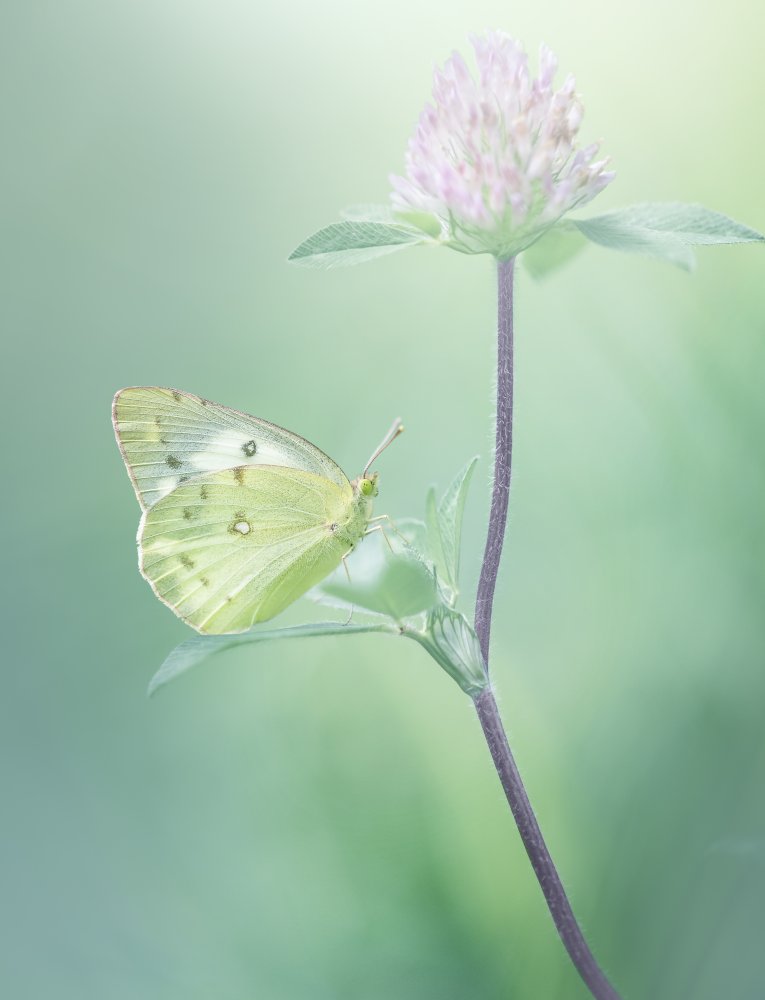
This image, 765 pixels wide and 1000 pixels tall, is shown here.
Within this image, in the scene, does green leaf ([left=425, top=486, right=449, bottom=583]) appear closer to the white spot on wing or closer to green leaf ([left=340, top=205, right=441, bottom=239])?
green leaf ([left=340, top=205, right=441, bottom=239])

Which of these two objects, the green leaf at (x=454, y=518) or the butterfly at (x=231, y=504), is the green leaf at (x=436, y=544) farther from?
the butterfly at (x=231, y=504)

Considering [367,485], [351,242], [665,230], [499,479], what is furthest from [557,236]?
[367,485]

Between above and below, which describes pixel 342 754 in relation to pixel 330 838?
above

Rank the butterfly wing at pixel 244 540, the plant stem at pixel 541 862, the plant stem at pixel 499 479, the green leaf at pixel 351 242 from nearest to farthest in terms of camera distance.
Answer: the plant stem at pixel 541 862 → the plant stem at pixel 499 479 → the green leaf at pixel 351 242 → the butterfly wing at pixel 244 540

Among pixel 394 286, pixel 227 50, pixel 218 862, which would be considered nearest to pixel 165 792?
pixel 218 862

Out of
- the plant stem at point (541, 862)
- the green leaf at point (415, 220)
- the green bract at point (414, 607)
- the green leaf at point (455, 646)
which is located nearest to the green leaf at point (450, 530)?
the green bract at point (414, 607)

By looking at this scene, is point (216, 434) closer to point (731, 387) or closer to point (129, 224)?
point (731, 387)

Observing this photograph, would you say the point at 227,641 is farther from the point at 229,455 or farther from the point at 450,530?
the point at 229,455
